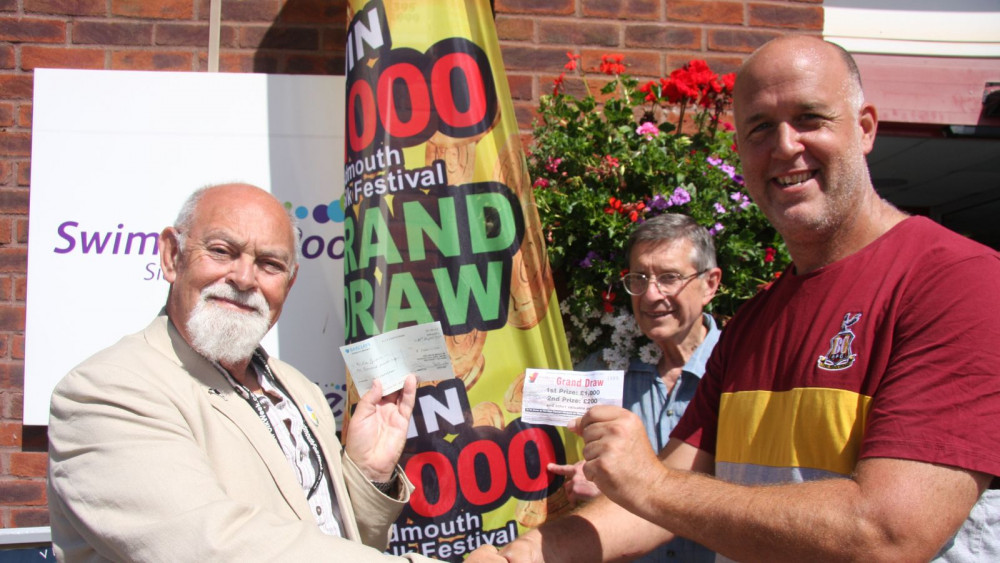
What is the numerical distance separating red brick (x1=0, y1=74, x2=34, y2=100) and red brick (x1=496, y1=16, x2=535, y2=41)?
7.25ft

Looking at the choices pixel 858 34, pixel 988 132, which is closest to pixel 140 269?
pixel 858 34

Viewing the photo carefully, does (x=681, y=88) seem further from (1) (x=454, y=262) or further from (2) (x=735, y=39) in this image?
(1) (x=454, y=262)

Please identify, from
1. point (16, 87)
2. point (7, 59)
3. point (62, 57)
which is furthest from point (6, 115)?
point (62, 57)

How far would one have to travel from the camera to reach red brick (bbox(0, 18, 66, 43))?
11.2 ft

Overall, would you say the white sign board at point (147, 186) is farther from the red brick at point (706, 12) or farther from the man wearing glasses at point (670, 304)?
the red brick at point (706, 12)

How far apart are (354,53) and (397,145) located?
0.43 meters

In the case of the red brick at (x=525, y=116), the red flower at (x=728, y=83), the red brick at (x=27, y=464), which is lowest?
the red brick at (x=27, y=464)

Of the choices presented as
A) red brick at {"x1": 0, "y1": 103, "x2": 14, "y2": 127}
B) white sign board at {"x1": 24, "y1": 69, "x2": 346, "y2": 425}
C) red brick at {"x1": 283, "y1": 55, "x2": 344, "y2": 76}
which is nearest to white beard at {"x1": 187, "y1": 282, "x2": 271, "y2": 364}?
white sign board at {"x1": 24, "y1": 69, "x2": 346, "y2": 425}

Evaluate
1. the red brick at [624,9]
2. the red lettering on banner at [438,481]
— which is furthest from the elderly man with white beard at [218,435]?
the red brick at [624,9]

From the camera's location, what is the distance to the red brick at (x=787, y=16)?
3.72 metres

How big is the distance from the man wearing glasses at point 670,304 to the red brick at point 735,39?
4.17 ft

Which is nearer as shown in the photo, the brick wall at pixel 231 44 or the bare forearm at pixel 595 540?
the bare forearm at pixel 595 540

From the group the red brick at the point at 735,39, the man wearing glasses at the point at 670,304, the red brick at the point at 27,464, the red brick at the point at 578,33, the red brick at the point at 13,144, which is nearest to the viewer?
the man wearing glasses at the point at 670,304

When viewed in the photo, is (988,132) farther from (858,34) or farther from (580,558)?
(580,558)
